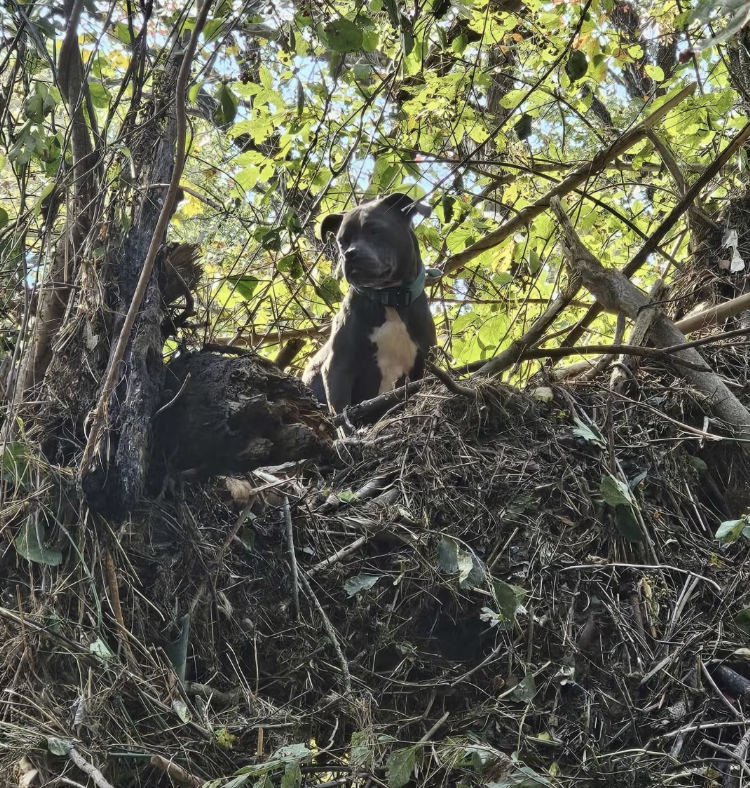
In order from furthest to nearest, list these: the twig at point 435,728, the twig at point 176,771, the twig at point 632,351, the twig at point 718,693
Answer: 1. the twig at point 632,351
2. the twig at point 718,693
3. the twig at point 435,728
4. the twig at point 176,771

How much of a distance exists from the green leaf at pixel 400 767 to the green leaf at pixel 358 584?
72 cm

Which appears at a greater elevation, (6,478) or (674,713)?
(6,478)

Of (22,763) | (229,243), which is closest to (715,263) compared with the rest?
(229,243)

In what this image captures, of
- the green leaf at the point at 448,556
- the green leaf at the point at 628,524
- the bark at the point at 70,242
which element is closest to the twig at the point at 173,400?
the bark at the point at 70,242

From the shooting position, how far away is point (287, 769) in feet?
7.64

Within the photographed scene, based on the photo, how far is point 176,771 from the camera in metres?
2.48

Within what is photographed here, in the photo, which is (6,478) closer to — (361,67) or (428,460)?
(428,460)

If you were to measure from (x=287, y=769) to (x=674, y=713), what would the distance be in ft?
4.71

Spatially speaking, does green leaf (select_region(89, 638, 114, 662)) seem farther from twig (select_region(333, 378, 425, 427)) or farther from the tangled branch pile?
twig (select_region(333, 378, 425, 427))

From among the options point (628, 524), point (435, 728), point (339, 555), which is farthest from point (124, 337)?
point (628, 524)

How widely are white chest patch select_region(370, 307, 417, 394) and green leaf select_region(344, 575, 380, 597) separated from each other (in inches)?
110

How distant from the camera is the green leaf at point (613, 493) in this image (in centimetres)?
336

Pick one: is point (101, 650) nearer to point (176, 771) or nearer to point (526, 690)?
point (176, 771)

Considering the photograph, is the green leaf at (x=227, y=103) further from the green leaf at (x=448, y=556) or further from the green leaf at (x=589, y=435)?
the green leaf at (x=589, y=435)
